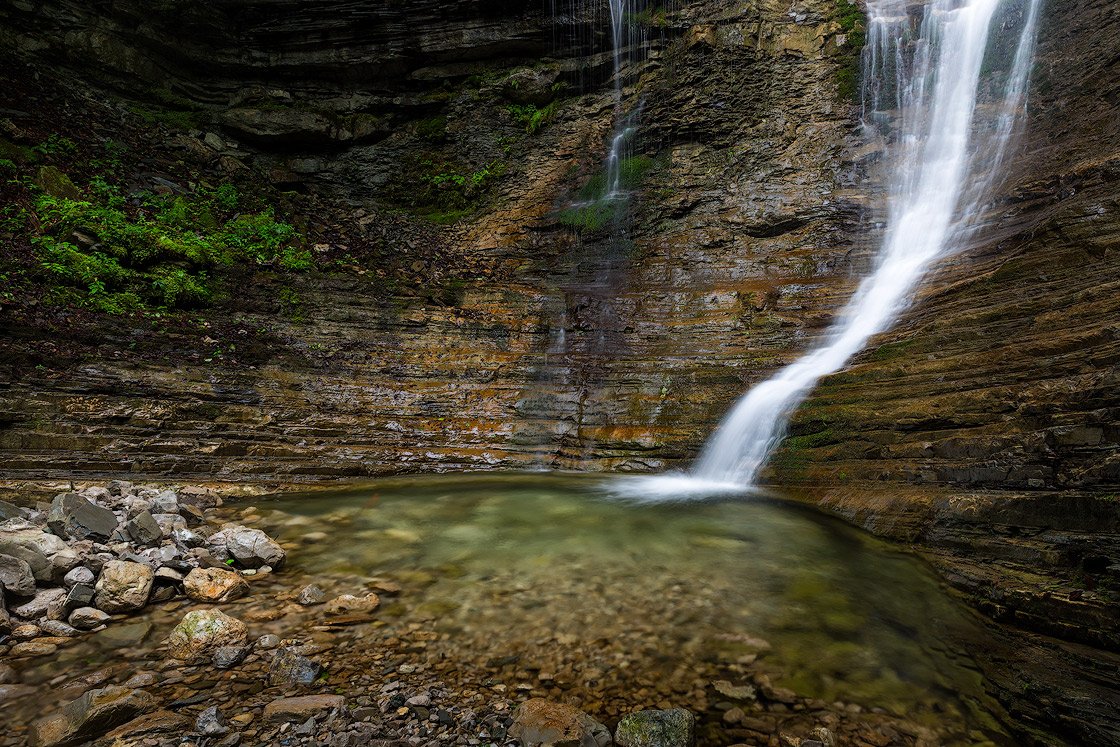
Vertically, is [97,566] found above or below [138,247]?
below

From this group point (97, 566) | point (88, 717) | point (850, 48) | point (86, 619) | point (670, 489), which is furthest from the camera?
point (850, 48)

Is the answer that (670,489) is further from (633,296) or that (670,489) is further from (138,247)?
(138,247)

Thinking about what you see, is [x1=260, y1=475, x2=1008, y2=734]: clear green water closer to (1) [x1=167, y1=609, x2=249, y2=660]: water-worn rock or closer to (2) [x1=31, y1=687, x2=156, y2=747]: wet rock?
(1) [x1=167, y1=609, x2=249, y2=660]: water-worn rock

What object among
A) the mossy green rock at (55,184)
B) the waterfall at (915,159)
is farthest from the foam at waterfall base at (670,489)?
the mossy green rock at (55,184)

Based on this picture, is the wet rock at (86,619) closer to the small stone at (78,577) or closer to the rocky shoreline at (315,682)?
the rocky shoreline at (315,682)

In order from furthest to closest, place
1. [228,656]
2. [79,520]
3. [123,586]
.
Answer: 1. [79,520]
2. [123,586]
3. [228,656]

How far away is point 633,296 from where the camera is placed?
1130 cm

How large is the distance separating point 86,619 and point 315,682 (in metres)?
1.63

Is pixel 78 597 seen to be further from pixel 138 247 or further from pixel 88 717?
pixel 138 247

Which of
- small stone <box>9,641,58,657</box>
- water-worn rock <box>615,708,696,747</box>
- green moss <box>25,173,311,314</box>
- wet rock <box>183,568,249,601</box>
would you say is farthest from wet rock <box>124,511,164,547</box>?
green moss <box>25,173,311,314</box>

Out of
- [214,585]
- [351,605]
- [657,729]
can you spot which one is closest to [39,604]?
[214,585]

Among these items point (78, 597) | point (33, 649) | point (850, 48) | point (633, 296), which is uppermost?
point (850, 48)

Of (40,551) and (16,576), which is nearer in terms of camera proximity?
(16,576)

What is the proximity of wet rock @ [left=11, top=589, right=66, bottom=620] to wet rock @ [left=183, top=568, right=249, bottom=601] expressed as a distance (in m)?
0.63
